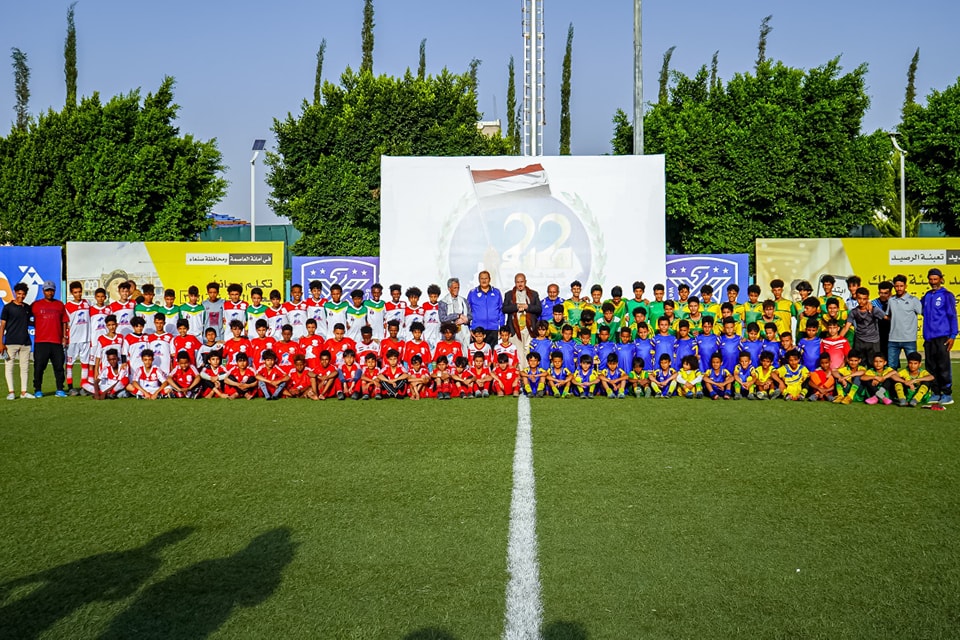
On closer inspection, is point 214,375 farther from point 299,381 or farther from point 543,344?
point 543,344

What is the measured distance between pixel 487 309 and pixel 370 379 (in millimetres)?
2189

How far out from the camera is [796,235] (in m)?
18.2

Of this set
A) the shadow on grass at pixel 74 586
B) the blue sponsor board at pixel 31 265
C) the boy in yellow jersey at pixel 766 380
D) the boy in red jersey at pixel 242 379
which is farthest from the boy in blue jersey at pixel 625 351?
the blue sponsor board at pixel 31 265

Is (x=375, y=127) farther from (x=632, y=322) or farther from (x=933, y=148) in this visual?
(x=933, y=148)

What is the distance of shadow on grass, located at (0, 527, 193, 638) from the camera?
290cm

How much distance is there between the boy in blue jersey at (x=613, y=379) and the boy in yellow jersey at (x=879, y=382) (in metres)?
2.57

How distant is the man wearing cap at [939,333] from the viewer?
8695mm

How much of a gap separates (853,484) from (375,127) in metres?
17.4

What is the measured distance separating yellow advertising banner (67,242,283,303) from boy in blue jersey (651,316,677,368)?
23.8ft

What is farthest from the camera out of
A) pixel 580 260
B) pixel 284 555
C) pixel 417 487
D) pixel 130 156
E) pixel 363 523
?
pixel 130 156

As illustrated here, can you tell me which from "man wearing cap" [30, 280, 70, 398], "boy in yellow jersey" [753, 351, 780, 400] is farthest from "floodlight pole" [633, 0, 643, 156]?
"man wearing cap" [30, 280, 70, 398]

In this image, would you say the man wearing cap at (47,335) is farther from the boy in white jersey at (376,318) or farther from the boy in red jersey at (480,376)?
the boy in red jersey at (480,376)

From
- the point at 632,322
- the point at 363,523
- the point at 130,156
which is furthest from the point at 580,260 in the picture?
the point at 130,156

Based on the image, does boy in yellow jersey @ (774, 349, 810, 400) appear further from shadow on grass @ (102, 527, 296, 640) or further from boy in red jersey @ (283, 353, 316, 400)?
shadow on grass @ (102, 527, 296, 640)
